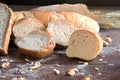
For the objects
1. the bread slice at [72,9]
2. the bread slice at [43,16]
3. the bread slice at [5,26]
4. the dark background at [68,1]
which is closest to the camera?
the bread slice at [5,26]

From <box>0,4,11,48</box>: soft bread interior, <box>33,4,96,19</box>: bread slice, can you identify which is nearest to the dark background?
<box>33,4,96,19</box>: bread slice

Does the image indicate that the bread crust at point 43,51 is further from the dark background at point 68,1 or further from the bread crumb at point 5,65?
the dark background at point 68,1

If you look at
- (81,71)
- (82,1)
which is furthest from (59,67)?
(82,1)

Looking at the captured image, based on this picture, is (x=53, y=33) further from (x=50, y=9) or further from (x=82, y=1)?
(x=82, y=1)

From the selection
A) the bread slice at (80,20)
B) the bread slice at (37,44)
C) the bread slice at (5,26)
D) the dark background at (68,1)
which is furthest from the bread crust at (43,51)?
the dark background at (68,1)

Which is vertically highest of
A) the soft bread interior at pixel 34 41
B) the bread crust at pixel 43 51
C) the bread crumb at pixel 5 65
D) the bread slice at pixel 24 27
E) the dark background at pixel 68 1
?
the dark background at pixel 68 1

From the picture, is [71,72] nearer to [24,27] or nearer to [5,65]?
[5,65]

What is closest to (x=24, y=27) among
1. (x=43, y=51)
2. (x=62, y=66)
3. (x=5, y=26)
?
(x=5, y=26)
